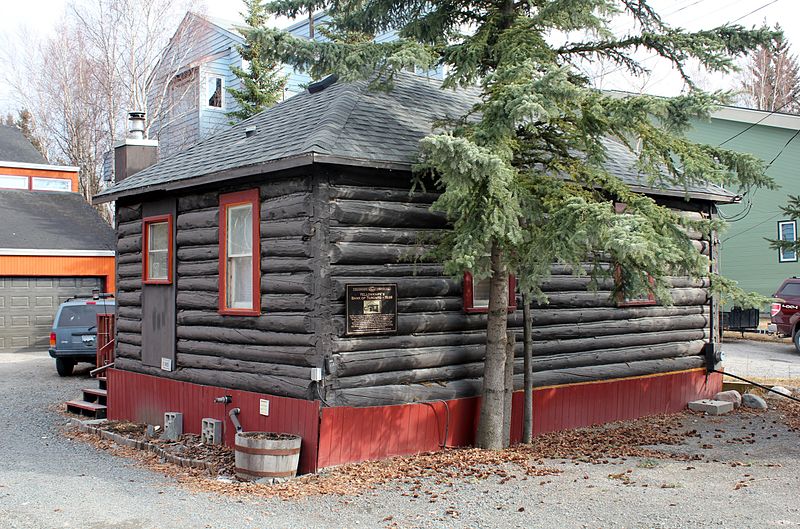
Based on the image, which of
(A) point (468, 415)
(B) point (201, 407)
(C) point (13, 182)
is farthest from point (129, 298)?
(C) point (13, 182)

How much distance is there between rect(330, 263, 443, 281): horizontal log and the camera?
382 inches

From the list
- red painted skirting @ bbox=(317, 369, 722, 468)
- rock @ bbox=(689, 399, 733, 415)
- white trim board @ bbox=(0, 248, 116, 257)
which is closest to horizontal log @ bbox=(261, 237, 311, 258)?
red painted skirting @ bbox=(317, 369, 722, 468)

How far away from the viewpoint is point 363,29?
11.0 metres

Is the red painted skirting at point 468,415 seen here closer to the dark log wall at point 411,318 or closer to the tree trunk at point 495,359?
the dark log wall at point 411,318

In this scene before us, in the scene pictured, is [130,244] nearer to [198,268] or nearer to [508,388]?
[198,268]

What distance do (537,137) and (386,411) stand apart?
3840 mm

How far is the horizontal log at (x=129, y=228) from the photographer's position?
13.0 m

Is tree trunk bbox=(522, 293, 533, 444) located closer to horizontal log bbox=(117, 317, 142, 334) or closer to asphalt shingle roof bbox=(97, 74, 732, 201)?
asphalt shingle roof bbox=(97, 74, 732, 201)

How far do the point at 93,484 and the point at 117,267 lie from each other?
4868 millimetres

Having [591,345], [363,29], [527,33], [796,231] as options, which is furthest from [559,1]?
[796,231]

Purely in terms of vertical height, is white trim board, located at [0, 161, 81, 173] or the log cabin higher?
white trim board, located at [0, 161, 81, 173]

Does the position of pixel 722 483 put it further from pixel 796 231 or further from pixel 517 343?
pixel 796 231

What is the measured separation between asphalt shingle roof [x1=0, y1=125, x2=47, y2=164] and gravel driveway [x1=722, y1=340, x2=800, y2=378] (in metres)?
23.5

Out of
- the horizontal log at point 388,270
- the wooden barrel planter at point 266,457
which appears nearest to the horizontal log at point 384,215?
Answer: the horizontal log at point 388,270
